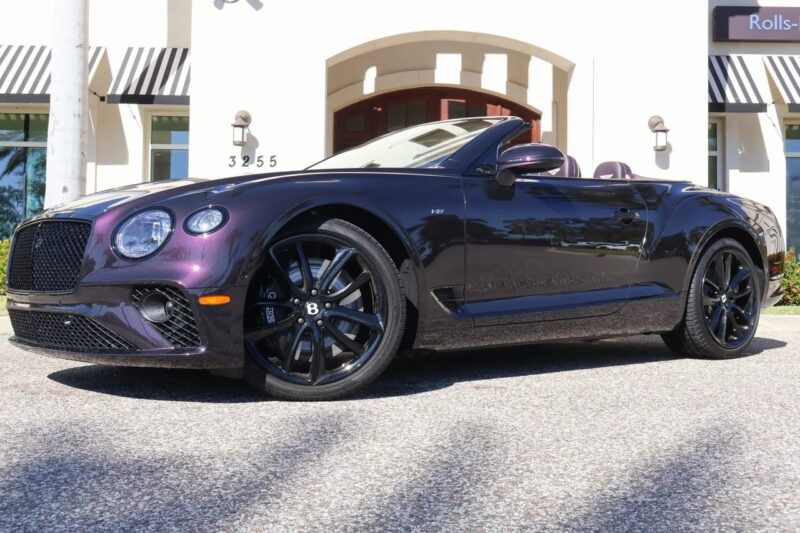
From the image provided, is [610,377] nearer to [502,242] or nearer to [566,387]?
[566,387]

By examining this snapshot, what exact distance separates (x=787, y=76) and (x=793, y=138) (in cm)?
137

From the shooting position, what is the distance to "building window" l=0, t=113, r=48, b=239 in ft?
42.3

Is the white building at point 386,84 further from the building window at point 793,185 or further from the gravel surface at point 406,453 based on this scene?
the gravel surface at point 406,453

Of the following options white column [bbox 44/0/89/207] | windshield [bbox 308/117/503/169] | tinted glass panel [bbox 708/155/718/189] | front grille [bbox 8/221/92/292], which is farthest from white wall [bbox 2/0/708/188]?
front grille [bbox 8/221/92/292]

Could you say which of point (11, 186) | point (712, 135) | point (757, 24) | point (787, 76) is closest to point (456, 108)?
point (712, 135)

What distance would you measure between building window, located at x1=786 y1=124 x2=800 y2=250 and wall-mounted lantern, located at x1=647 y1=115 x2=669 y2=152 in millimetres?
3703

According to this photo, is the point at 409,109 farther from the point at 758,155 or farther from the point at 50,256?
the point at 50,256

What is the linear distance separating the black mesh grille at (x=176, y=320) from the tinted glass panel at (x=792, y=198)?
12030 millimetres

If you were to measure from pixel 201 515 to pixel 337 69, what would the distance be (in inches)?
419

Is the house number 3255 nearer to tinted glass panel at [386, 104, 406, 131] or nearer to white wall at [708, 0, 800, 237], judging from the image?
tinted glass panel at [386, 104, 406, 131]

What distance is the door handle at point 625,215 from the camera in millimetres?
4406

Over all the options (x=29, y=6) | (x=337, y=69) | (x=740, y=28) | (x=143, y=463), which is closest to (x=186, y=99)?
(x=337, y=69)

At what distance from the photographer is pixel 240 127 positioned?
33.3 ft

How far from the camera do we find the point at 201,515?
2068 mm
